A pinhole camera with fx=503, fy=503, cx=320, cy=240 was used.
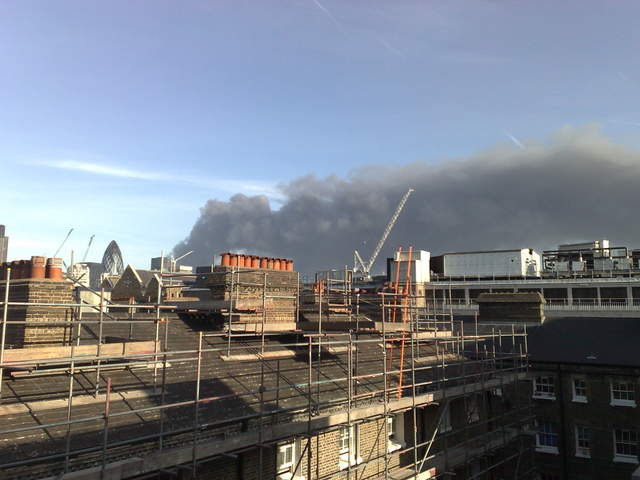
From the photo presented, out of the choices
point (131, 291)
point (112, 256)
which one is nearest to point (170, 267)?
point (131, 291)

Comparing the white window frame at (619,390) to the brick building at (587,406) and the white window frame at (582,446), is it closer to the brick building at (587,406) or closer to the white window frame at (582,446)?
the brick building at (587,406)

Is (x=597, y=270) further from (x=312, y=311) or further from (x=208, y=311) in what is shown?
(x=208, y=311)

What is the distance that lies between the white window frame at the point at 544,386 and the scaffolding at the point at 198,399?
522 cm

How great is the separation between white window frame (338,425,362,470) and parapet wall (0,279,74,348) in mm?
8490

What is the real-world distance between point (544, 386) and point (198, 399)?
73.3 feet

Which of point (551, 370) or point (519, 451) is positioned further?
point (551, 370)

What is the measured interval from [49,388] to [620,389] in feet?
82.3

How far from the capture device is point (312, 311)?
848 inches

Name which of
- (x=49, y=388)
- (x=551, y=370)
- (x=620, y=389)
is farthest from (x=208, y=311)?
(x=620, y=389)

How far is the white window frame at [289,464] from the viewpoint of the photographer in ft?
44.1

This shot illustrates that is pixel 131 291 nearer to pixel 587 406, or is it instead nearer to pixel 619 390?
pixel 587 406

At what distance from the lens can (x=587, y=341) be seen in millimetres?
27594

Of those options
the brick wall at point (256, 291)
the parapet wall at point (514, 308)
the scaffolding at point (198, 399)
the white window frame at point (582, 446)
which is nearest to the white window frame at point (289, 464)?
the scaffolding at point (198, 399)

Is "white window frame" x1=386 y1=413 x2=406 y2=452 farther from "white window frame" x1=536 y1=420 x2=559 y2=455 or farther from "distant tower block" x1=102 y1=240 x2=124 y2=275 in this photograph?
"distant tower block" x1=102 y1=240 x2=124 y2=275
